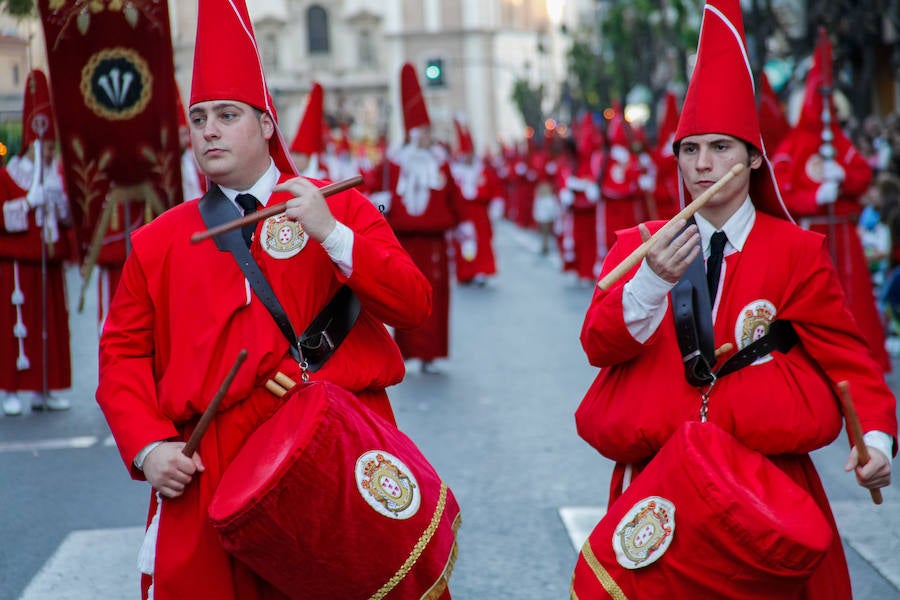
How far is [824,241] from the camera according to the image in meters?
3.83

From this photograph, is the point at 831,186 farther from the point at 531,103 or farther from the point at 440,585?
the point at 531,103

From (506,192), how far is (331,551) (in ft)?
138

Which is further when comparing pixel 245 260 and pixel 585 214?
pixel 585 214

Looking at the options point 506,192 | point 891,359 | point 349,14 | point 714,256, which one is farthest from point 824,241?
point 349,14

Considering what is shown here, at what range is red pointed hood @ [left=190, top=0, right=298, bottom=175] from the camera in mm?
3818

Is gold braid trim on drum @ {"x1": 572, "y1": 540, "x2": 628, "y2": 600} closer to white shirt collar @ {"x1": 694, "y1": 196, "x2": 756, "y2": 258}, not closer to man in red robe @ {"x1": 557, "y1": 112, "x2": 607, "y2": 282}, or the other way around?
white shirt collar @ {"x1": 694, "y1": 196, "x2": 756, "y2": 258}

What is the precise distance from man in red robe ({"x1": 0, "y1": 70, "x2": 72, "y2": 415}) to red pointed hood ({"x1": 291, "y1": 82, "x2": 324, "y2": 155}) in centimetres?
308

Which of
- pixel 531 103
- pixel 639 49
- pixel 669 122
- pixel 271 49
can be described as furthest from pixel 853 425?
pixel 271 49

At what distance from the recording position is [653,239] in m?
3.46

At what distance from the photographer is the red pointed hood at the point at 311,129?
12.7 meters

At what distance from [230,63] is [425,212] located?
7.81 meters

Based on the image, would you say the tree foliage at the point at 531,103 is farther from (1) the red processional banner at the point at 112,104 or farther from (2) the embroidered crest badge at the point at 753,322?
(2) the embroidered crest badge at the point at 753,322

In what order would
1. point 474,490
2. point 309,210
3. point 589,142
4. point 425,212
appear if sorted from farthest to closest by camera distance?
point 589,142 < point 425,212 < point 474,490 < point 309,210

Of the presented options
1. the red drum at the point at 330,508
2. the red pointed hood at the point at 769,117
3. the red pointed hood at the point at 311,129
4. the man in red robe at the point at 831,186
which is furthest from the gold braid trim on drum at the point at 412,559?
the red pointed hood at the point at 311,129
